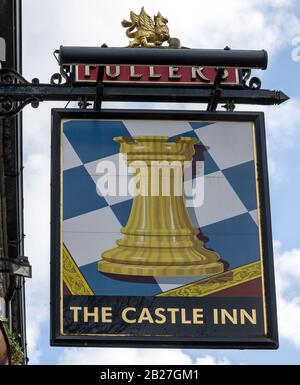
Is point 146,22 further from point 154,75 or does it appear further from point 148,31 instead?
point 154,75

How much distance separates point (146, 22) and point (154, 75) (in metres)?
0.71

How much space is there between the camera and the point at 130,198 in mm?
10805

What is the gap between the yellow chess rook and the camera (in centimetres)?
1056

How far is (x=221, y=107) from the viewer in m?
11.5

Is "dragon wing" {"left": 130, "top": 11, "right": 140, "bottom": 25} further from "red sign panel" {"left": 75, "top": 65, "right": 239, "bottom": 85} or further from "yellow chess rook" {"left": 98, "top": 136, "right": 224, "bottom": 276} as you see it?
"yellow chess rook" {"left": 98, "top": 136, "right": 224, "bottom": 276}

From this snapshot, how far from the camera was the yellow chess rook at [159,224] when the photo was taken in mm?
10562

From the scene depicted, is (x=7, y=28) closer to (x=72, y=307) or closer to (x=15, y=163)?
(x=15, y=163)

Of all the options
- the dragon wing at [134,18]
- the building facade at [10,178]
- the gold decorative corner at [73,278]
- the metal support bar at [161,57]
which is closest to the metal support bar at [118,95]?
the metal support bar at [161,57]

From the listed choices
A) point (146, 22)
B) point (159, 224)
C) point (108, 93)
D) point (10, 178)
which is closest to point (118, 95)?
point (108, 93)

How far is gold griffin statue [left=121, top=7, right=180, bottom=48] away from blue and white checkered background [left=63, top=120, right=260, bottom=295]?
0.97 meters

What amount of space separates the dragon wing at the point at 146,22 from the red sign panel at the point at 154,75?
0.49 m

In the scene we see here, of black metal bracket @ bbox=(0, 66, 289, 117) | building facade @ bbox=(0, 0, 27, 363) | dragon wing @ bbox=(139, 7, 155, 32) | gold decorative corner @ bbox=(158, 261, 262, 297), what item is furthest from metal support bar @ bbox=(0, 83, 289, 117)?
building facade @ bbox=(0, 0, 27, 363)

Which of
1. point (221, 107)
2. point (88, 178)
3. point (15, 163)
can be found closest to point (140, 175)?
point (88, 178)

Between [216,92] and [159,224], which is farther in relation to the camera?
[216,92]
